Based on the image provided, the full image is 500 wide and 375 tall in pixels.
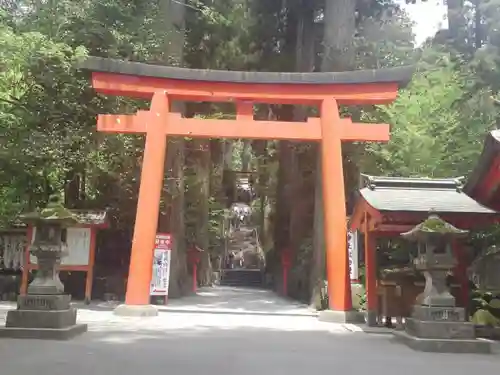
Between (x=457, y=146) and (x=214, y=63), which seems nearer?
(x=457, y=146)

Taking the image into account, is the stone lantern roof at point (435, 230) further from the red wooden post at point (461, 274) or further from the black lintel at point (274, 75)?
the black lintel at point (274, 75)

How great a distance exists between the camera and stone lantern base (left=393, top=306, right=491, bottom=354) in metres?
8.12

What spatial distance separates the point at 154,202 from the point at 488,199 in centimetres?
681

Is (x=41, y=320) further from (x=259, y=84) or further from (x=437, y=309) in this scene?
(x=259, y=84)

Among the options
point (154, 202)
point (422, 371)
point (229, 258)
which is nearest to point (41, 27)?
point (154, 202)

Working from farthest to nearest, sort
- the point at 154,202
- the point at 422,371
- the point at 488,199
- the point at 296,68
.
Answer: the point at 296,68, the point at 154,202, the point at 488,199, the point at 422,371

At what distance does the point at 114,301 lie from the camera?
15.2 meters

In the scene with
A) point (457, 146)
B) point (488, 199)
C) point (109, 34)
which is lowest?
point (488, 199)

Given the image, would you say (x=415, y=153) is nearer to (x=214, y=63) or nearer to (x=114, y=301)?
(x=214, y=63)

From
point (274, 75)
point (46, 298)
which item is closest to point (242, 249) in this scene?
point (274, 75)

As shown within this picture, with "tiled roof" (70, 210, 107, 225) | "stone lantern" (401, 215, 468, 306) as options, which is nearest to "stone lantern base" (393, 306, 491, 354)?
"stone lantern" (401, 215, 468, 306)

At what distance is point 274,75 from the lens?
12852mm

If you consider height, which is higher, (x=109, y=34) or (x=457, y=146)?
(x=109, y=34)

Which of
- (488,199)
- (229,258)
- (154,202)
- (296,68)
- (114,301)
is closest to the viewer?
(488,199)
